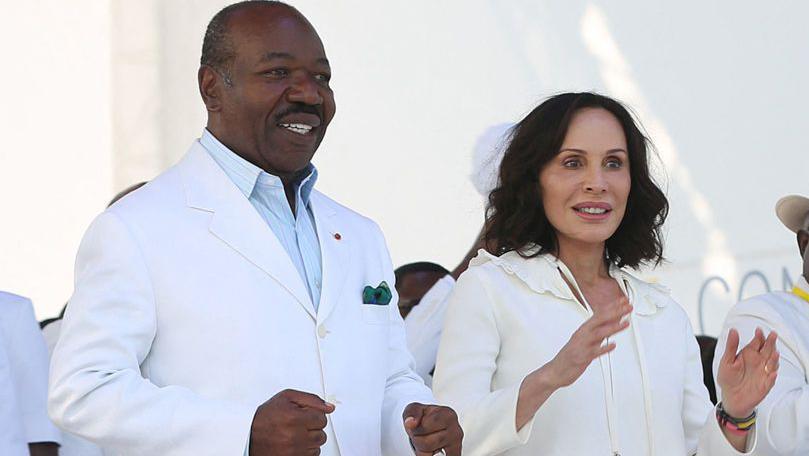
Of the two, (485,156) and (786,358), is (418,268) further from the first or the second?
(786,358)

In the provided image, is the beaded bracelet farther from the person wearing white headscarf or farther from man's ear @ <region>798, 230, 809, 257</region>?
the person wearing white headscarf

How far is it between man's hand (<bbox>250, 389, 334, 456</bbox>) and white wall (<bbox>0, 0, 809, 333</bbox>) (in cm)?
301

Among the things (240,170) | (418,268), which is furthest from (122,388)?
(418,268)

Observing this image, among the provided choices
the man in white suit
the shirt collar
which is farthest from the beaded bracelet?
the shirt collar

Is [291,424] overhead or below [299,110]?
below

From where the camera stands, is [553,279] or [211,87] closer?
[211,87]

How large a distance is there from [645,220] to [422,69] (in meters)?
2.29

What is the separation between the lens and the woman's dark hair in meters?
3.38

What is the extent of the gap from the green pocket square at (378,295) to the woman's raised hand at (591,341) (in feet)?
1.21

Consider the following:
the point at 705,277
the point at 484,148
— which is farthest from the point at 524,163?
the point at 705,277

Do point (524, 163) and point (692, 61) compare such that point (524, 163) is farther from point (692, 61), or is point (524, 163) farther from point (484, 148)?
point (692, 61)

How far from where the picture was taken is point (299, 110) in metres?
2.78

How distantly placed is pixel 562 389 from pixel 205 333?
2.95 ft

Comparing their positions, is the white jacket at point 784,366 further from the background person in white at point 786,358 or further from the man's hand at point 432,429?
the man's hand at point 432,429
